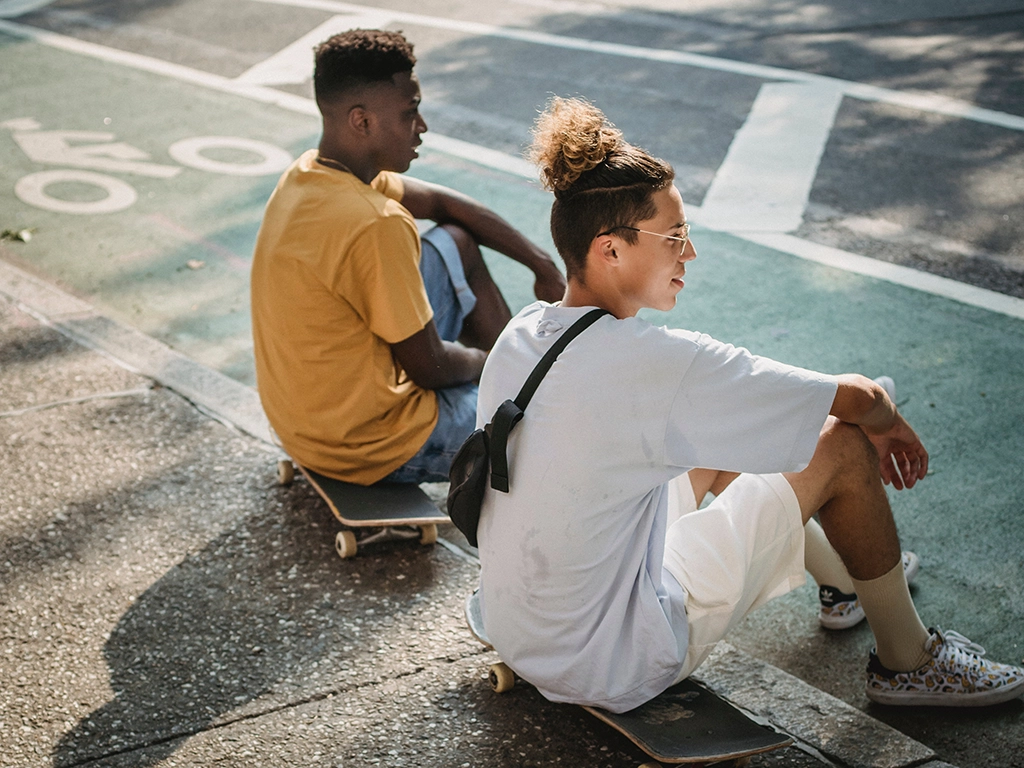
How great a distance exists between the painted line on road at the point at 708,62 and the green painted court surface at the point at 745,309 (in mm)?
2916

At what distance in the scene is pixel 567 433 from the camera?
7.56 ft

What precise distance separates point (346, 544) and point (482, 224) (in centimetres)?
140

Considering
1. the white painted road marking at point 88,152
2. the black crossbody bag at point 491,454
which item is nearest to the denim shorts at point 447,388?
the black crossbody bag at point 491,454

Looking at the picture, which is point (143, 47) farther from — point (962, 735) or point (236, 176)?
point (962, 735)

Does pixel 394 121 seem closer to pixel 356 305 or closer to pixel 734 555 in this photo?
pixel 356 305

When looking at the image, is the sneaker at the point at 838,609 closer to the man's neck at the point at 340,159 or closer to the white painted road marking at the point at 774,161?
the man's neck at the point at 340,159

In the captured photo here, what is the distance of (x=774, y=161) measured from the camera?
23.7ft

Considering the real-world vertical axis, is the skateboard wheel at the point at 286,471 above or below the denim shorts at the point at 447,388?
below

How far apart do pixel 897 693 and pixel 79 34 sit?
1157 cm

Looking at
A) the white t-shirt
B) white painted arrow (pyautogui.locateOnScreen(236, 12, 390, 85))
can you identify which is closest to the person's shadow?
the white t-shirt

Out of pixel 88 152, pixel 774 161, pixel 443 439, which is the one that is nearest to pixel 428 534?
pixel 443 439

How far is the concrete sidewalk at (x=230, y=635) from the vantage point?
8.93 ft

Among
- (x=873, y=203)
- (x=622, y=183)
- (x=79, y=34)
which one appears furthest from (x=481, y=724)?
(x=79, y=34)

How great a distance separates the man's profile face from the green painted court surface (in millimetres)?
1796
